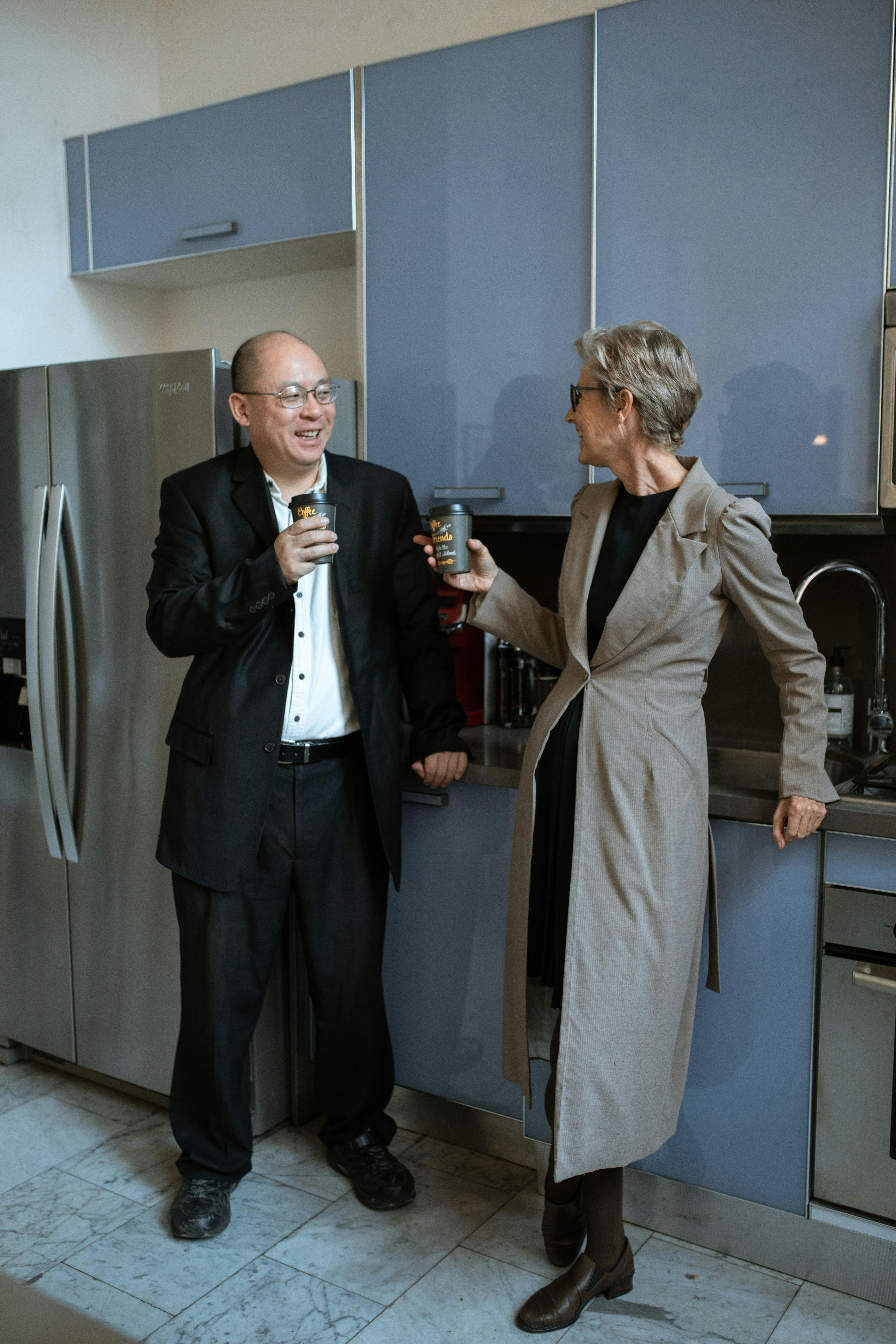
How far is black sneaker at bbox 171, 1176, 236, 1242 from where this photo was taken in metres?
2.04

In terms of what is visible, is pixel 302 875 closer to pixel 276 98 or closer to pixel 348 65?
pixel 276 98

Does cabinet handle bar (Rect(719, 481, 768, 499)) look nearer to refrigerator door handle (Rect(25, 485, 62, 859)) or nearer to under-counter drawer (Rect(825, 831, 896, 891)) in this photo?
under-counter drawer (Rect(825, 831, 896, 891))

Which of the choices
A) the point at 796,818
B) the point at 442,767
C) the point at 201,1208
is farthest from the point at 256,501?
the point at 201,1208

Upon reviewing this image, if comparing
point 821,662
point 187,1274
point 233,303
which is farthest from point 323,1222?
point 233,303

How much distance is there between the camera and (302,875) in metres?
2.10

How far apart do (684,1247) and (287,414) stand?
170 cm

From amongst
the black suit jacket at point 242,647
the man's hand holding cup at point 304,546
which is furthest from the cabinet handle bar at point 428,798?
the man's hand holding cup at point 304,546

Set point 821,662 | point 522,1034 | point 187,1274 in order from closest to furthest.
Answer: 1. point 821,662
2. point 522,1034
3. point 187,1274

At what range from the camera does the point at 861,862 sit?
1791mm

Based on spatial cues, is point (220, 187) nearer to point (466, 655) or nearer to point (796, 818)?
point (466, 655)

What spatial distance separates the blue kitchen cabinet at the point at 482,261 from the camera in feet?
6.94

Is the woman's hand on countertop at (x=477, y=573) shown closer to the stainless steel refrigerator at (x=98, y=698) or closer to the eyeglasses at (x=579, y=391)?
the eyeglasses at (x=579, y=391)

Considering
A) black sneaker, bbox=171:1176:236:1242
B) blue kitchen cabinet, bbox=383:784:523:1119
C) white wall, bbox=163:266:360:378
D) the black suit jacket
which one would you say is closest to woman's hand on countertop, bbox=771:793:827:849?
blue kitchen cabinet, bbox=383:784:523:1119

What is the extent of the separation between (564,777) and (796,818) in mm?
375
